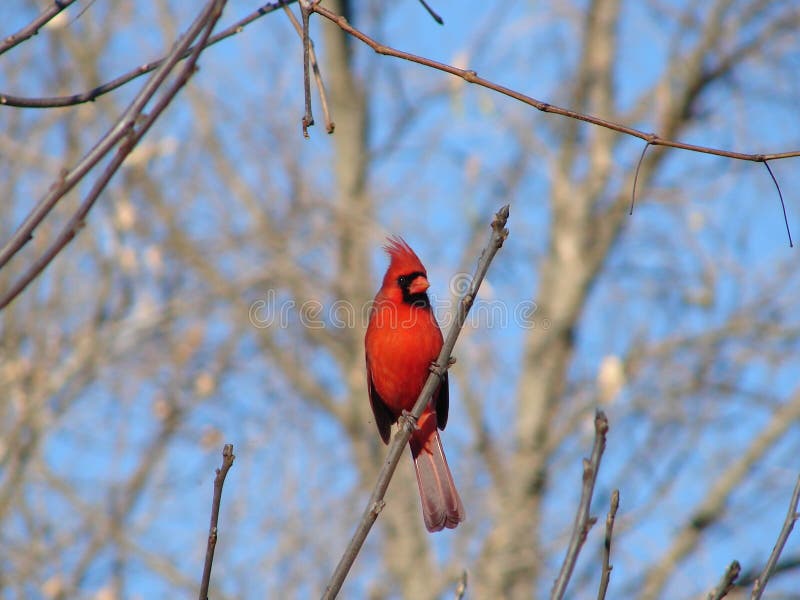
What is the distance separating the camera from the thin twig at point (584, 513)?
1704 millimetres

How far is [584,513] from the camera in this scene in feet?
5.65

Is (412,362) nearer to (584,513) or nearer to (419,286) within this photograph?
(419,286)

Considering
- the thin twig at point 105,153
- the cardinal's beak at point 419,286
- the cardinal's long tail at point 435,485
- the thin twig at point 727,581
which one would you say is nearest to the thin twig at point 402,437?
the thin twig at point 727,581

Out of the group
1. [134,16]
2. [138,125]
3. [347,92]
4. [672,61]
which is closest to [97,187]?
[138,125]

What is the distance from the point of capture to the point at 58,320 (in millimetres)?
7484

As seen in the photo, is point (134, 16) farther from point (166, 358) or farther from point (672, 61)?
point (672, 61)

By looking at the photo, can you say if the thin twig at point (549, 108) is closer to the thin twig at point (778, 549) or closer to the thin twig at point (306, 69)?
the thin twig at point (306, 69)

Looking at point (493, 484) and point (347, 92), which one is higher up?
point (347, 92)

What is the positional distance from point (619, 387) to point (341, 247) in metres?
2.99

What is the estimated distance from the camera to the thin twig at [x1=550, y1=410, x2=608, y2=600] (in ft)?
5.59

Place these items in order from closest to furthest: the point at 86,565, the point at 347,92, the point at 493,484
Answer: the point at 86,565 < the point at 493,484 < the point at 347,92

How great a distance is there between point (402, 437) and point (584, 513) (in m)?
0.59

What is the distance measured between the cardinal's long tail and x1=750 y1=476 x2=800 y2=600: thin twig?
1.68 m

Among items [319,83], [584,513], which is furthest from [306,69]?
[584,513]
